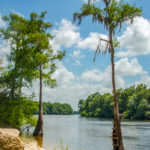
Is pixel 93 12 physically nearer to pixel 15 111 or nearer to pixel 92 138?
pixel 15 111

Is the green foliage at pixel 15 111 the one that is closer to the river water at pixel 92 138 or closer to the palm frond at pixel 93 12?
the river water at pixel 92 138

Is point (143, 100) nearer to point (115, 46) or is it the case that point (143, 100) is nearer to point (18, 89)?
point (18, 89)

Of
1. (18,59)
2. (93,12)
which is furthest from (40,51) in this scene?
(93,12)

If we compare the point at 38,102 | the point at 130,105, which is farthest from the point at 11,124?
the point at 130,105

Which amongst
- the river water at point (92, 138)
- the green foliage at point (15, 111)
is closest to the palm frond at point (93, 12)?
the river water at point (92, 138)

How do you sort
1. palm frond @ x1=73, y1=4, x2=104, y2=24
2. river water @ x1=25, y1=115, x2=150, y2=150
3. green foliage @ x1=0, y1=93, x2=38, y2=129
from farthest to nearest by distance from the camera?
green foliage @ x1=0, y1=93, x2=38, y2=129, river water @ x1=25, y1=115, x2=150, y2=150, palm frond @ x1=73, y1=4, x2=104, y2=24

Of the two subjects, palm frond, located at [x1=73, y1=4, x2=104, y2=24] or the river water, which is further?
the river water

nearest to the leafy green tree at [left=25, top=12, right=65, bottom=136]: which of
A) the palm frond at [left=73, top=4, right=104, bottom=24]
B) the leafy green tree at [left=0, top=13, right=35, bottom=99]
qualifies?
the leafy green tree at [left=0, top=13, right=35, bottom=99]

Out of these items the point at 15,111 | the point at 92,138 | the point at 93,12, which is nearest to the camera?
the point at 93,12

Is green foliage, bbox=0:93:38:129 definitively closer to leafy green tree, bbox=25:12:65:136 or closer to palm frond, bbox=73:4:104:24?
leafy green tree, bbox=25:12:65:136

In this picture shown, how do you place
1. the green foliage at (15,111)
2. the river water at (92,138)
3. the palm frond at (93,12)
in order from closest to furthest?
1. the palm frond at (93,12)
2. the river water at (92,138)
3. the green foliage at (15,111)

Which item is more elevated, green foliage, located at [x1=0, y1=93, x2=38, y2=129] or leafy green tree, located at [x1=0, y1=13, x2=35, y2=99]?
leafy green tree, located at [x1=0, y1=13, x2=35, y2=99]

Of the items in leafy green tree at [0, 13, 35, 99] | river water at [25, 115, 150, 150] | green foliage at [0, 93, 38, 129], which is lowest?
river water at [25, 115, 150, 150]

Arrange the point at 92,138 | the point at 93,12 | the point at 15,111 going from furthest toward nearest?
the point at 92,138, the point at 15,111, the point at 93,12
